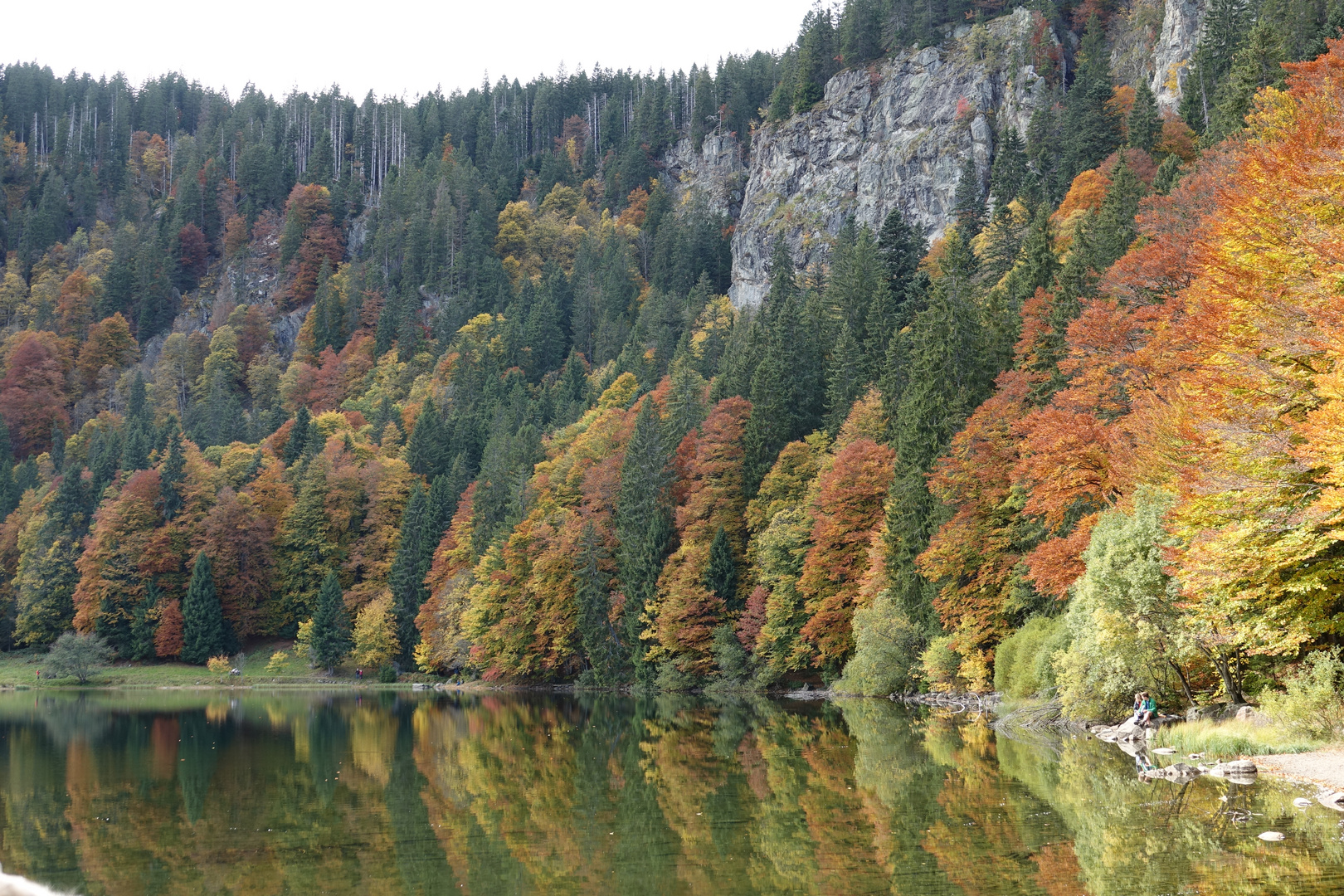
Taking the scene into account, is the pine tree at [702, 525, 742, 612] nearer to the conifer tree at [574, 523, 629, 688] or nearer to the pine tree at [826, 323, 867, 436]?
the pine tree at [826, 323, 867, 436]

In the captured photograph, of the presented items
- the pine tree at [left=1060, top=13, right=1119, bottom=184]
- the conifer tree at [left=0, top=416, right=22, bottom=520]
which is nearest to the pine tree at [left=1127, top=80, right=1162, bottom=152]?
the pine tree at [left=1060, top=13, right=1119, bottom=184]

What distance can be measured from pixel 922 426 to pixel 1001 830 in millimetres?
37080

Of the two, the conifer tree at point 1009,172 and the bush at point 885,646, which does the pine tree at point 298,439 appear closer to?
the conifer tree at point 1009,172

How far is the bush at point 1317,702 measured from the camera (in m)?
25.0

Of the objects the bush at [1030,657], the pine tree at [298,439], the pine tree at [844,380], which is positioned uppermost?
the pine tree at [844,380]

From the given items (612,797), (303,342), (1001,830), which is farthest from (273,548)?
(1001,830)

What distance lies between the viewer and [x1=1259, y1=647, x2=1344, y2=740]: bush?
25.0 metres

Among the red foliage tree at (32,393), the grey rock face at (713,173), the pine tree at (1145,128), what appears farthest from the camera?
the red foliage tree at (32,393)

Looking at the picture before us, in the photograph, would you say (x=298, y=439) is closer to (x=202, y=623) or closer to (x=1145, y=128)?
(x=202, y=623)

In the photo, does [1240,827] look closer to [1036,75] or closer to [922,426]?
[922,426]

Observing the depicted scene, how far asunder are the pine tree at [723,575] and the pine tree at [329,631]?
42435mm

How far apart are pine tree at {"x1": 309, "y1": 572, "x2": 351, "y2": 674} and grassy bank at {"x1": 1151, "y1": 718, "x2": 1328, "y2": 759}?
81.9 metres

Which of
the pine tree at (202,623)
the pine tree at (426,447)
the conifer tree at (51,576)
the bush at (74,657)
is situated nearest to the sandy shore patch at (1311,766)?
the pine tree at (202,623)

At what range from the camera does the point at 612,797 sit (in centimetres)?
2822
